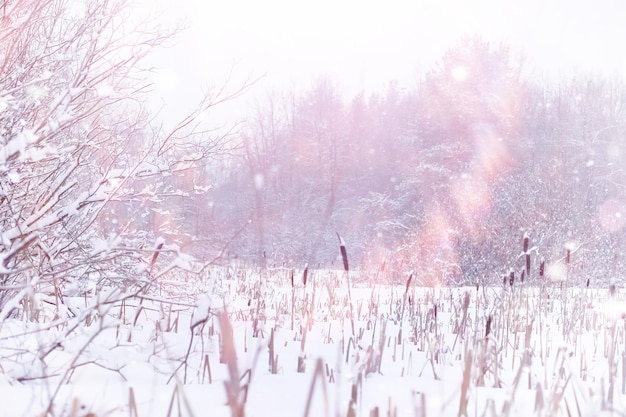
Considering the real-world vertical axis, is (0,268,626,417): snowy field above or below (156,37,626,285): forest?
below

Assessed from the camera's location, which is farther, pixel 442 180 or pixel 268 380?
pixel 442 180

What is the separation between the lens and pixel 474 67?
2756 cm

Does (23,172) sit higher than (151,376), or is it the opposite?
(23,172)

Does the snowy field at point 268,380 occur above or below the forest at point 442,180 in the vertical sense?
below

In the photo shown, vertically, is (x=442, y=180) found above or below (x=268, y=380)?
above

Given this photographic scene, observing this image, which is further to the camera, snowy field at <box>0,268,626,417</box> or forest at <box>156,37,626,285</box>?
forest at <box>156,37,626,285</box>

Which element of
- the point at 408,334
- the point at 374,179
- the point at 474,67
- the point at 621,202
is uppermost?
the point at 474,67

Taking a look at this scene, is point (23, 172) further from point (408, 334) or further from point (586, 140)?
point (586, 140)

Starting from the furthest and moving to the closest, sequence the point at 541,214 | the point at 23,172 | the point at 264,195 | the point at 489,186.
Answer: the point at 264,195, the point at 489,186, the point at 541,214, the point at 23,172

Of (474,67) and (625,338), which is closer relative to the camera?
(625,338)

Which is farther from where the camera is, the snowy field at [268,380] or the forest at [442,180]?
the forest at [442,180]

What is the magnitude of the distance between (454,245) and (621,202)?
35.0ft

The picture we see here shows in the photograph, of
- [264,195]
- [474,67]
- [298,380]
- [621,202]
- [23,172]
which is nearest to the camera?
[298,380]

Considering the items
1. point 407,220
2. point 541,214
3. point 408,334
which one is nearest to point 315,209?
point 407,220
